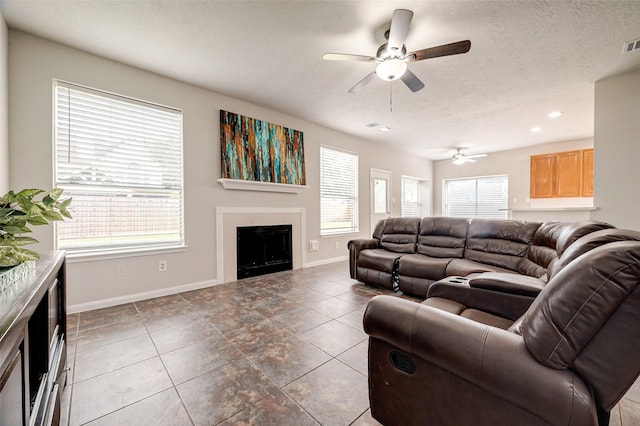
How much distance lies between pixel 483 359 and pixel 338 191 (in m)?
4.75

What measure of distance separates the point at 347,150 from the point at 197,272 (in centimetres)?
383

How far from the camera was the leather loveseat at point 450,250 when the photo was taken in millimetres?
2591

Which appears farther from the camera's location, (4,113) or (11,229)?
(4,113)

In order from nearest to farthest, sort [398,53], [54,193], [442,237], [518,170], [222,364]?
[54,193], [222,364], [398,53], [442,237], [518,170]

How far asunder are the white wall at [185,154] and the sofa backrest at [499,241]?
2.70 metres

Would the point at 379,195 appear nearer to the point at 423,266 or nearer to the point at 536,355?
the point at 423,266

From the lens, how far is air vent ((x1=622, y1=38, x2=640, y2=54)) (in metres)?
2.56

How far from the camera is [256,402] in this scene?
4.77 feet

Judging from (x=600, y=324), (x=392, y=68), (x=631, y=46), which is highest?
(x=631, y=46)

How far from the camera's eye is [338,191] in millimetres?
5543

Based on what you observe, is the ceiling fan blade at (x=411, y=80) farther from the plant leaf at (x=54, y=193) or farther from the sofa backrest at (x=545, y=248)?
→ the plant leaf at (x=54, y=193)

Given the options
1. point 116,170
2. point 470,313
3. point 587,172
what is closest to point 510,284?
point 470,313

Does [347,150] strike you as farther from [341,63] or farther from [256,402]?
[256,402]

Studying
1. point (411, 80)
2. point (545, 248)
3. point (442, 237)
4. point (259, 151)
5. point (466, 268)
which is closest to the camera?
point (545, 248)
